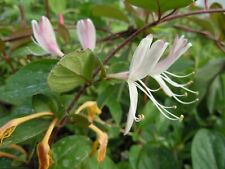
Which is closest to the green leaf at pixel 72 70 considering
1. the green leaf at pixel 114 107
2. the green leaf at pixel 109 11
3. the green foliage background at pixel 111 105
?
the green foliage background at pixel 111 105

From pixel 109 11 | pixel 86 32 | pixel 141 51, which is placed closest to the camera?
pixel 141 51

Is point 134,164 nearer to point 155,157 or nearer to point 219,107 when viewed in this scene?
point 155,157

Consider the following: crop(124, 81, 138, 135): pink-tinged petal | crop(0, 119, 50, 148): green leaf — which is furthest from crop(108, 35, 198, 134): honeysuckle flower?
crop(0, 119, 50, 148): green leaf

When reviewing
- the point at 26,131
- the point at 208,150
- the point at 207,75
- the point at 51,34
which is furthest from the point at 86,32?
the point at 207,75

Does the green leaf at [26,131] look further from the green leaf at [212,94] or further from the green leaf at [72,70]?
the green leaf at [212,94]

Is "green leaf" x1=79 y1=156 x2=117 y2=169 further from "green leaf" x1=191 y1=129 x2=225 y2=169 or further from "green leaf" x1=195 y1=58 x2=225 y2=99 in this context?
"green leaf" x1=195 y1=58 x2=225 y2=99

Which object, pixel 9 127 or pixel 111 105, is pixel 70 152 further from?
pixel 111 105
